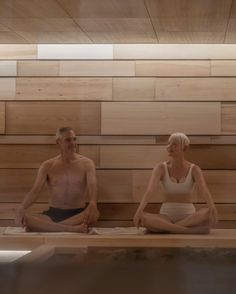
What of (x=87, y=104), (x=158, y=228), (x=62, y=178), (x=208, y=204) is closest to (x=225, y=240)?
(x=208, y=204)

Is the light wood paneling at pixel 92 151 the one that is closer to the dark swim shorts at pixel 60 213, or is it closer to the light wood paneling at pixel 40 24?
the dark swim shorts at pixel 60 213

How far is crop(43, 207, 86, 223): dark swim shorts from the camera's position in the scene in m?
1.63

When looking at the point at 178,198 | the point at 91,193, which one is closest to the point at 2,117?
the point at 91,193

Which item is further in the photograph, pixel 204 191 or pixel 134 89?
pixel 204 191

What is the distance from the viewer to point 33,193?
145cm

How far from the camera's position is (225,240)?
4.50 ft

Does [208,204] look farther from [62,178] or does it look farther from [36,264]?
[36,264]

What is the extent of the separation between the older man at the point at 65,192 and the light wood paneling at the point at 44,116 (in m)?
0.03

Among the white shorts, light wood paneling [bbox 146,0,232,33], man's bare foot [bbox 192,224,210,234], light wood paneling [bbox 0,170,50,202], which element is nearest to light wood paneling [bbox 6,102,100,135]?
light wood paneling [bbox 0,170,50,202]

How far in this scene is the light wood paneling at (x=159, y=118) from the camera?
1.56 metres

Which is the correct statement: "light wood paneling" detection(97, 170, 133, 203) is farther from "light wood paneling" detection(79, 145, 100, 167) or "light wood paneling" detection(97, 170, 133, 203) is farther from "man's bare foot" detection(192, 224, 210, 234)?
"man's bare foot" detection(192, 224, 210, 234)

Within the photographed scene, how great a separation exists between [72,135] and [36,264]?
58cm

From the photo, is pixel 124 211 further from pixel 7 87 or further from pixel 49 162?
pixel 7 87

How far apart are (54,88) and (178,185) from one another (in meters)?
0.78
